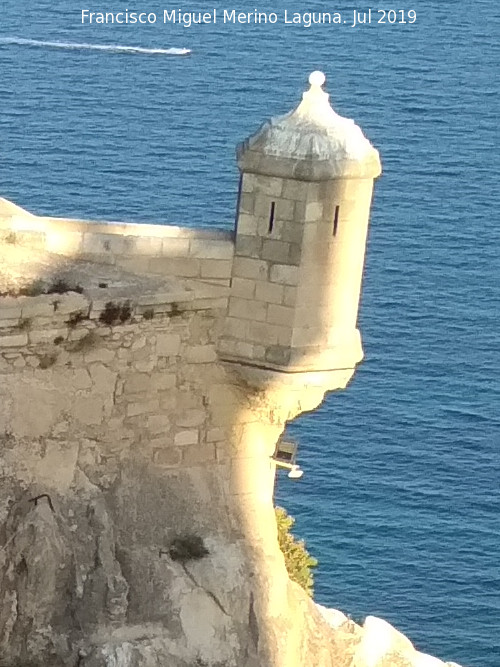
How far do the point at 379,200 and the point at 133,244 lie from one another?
45.8 meters

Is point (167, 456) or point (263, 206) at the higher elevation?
point (263, 206)

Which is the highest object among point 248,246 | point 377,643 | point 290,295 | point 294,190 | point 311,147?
point 311,147

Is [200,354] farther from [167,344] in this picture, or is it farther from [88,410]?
[88,410]

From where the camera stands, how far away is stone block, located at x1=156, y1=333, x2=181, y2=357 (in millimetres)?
19203

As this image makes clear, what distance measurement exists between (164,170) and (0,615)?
4691 cm

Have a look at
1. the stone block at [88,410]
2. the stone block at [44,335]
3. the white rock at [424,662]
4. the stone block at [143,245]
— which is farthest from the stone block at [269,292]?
the white rock at [424,662]

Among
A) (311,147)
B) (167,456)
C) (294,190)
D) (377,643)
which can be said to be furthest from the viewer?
(377,643)

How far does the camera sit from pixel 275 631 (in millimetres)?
20078

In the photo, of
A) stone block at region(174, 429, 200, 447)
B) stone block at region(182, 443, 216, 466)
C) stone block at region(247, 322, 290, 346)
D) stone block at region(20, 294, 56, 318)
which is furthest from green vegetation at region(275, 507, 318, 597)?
stone block at region(20, 294, 56, 318)

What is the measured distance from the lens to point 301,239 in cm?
1872

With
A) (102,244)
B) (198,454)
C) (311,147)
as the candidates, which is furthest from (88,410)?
(311,147)

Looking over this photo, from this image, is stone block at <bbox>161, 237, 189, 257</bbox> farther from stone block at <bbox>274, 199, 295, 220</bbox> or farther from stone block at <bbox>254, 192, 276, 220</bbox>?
stone block at <bbox>274, 199, 295, 220</bbox>

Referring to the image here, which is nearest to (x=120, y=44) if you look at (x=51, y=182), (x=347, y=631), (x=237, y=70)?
(x=237, y=70)

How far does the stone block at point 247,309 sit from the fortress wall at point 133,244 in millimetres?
297
